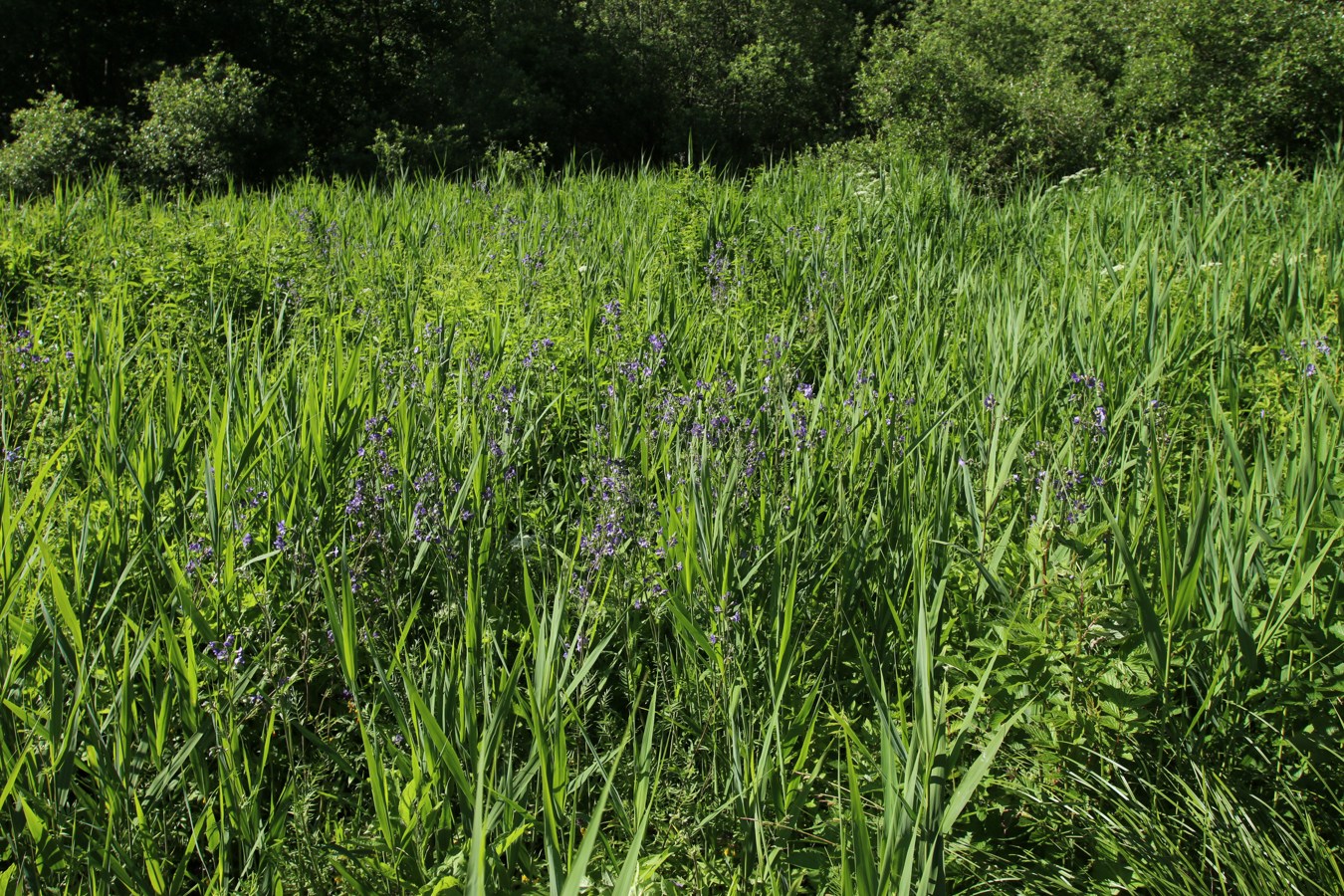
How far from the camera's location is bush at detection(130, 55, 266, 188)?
36.7 feet

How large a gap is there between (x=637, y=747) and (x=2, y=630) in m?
1.00

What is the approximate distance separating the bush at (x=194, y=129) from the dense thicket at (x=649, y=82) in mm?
28

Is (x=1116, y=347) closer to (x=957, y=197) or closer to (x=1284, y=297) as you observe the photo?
(x=1284, y=297)

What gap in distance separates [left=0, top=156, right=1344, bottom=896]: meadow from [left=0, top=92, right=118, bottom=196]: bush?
9.18m

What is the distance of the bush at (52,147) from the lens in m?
10.4

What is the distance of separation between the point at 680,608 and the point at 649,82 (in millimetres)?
18429

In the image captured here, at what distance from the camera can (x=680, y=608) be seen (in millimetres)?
1611

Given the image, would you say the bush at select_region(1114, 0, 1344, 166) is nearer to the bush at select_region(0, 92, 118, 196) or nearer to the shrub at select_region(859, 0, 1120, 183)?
the shrub at select_region(859, 0, 1120, 183)

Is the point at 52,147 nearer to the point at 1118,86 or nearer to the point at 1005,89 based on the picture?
the point at 1005,89

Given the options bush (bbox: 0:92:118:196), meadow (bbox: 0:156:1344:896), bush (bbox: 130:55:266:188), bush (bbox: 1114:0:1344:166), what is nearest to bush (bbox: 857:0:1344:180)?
bush (bbox: 1114:0:1344:166)

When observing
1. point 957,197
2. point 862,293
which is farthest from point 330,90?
point 862,293

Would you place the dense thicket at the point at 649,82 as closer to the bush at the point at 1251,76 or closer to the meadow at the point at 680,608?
the bush at the point at 1251,76

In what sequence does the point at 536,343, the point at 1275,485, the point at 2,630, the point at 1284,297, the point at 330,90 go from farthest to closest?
1. the point at 330,90
2. the point at 1284,297
3. the point at 536,343
4. the point at 1275,485
5. the point at 2,630

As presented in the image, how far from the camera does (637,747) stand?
1.48 meters
